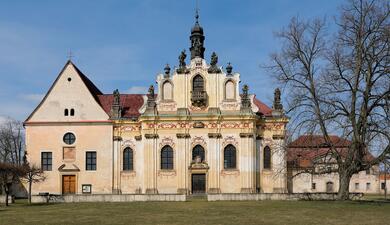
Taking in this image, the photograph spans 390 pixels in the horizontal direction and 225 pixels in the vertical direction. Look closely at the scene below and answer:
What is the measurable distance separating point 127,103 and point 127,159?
635 centimetres

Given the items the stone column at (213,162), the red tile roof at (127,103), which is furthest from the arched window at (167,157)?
the red tile roof at (127,103)

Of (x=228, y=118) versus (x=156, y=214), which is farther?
(x=228, y=118)

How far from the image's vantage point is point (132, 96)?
53.0 m

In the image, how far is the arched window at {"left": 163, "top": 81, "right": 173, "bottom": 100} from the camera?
48062 millimetres

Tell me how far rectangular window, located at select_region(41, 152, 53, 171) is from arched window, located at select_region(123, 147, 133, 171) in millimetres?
7265

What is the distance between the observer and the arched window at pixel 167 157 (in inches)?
1866

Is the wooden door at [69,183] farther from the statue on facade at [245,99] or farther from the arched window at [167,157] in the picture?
the statue on facade at [245,99]

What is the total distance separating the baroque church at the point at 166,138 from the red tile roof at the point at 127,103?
35cm

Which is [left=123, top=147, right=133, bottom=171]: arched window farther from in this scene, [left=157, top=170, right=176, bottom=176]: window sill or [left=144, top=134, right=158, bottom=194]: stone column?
[left=157, top=170, right=176, bottom=176]: window sill

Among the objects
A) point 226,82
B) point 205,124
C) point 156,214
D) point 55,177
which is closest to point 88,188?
point 55,177

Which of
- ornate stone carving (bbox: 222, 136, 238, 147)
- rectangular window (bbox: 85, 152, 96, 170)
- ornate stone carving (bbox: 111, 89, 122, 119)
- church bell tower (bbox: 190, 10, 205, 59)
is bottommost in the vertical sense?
rectangular window (bbox: 85, 152, 96, 170)

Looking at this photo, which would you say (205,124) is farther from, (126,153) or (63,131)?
(63,131)

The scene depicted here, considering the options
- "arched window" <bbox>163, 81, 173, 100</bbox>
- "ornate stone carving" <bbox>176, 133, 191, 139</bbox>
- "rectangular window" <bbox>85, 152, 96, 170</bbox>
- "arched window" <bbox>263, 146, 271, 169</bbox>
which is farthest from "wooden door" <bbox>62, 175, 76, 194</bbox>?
"arched window" <bbox>263, 146, 271, 169</bbox>

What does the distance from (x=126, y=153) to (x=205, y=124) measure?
8560 mm
